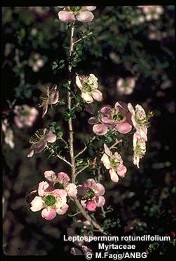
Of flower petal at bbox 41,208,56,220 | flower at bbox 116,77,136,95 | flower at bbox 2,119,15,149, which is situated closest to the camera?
flower petal at bbox 41,208,56,220

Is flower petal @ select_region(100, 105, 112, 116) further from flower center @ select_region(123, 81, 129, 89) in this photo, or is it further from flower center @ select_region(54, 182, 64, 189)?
flower center @ select_region(123, 81, 129, 89)

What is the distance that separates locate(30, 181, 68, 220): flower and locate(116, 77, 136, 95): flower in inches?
50.7

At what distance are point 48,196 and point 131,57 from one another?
1.16m

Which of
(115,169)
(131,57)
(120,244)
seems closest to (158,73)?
(131,57)

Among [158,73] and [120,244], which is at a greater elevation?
[158,73]

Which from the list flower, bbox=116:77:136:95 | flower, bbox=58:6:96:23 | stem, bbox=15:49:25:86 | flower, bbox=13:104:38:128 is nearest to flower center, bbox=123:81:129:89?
flower, bbox=116:77:136:95

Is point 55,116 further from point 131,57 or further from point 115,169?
point 115,169

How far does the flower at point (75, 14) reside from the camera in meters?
1.42

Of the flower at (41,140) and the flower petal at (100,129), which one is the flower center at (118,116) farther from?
the flower at (41,140)

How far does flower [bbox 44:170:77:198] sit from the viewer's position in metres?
1.39

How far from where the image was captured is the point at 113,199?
222 centimetres

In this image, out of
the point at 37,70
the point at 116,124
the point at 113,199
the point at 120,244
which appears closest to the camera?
the point at 116,124

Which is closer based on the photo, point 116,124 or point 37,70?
point 116,124

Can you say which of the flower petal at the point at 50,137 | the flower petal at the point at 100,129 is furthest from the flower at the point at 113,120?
the flower petal at the point at 50,137
